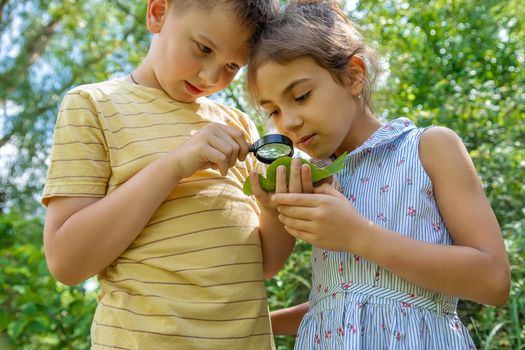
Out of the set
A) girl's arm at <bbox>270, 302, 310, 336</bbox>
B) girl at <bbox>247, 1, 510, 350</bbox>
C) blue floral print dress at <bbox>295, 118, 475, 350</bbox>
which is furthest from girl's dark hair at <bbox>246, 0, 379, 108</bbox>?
girl's arm at <bbox>270, 302, 310, 336</bbox>

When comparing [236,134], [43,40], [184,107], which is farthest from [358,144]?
[43,40]

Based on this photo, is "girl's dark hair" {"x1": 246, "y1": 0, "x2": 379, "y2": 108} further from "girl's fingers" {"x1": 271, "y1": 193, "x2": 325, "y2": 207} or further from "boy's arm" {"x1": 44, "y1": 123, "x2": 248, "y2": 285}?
"girl's fingers" {"x1": 271, "y1": 193, "x2": 325, "y2": 207}

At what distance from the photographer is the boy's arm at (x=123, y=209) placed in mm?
1703

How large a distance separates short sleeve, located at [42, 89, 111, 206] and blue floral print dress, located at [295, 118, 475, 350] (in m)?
0.67

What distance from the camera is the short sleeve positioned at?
177 cm

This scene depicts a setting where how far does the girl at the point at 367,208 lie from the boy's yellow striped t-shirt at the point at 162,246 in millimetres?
180

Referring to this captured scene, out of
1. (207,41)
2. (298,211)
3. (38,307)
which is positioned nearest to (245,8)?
(207,41)

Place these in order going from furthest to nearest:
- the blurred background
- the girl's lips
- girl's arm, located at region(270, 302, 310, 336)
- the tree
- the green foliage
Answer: the tree, the green foliage, the blurred background, girl's arm, located at region(270, 302, 310, 336), the girl's lips

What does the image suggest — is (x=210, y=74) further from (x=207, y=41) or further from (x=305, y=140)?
(x=305, y=140)

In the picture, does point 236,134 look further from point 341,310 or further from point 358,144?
point 341,310

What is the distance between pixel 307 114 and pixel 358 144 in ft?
0.67

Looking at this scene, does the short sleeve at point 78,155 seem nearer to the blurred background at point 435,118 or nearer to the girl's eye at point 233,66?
the girl's eye at point 233,66

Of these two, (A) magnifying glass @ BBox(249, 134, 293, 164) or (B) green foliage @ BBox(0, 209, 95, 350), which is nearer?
(A) magnifying glass @ BBox(249, 134, 293, 164)

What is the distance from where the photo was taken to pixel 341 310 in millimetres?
1718
